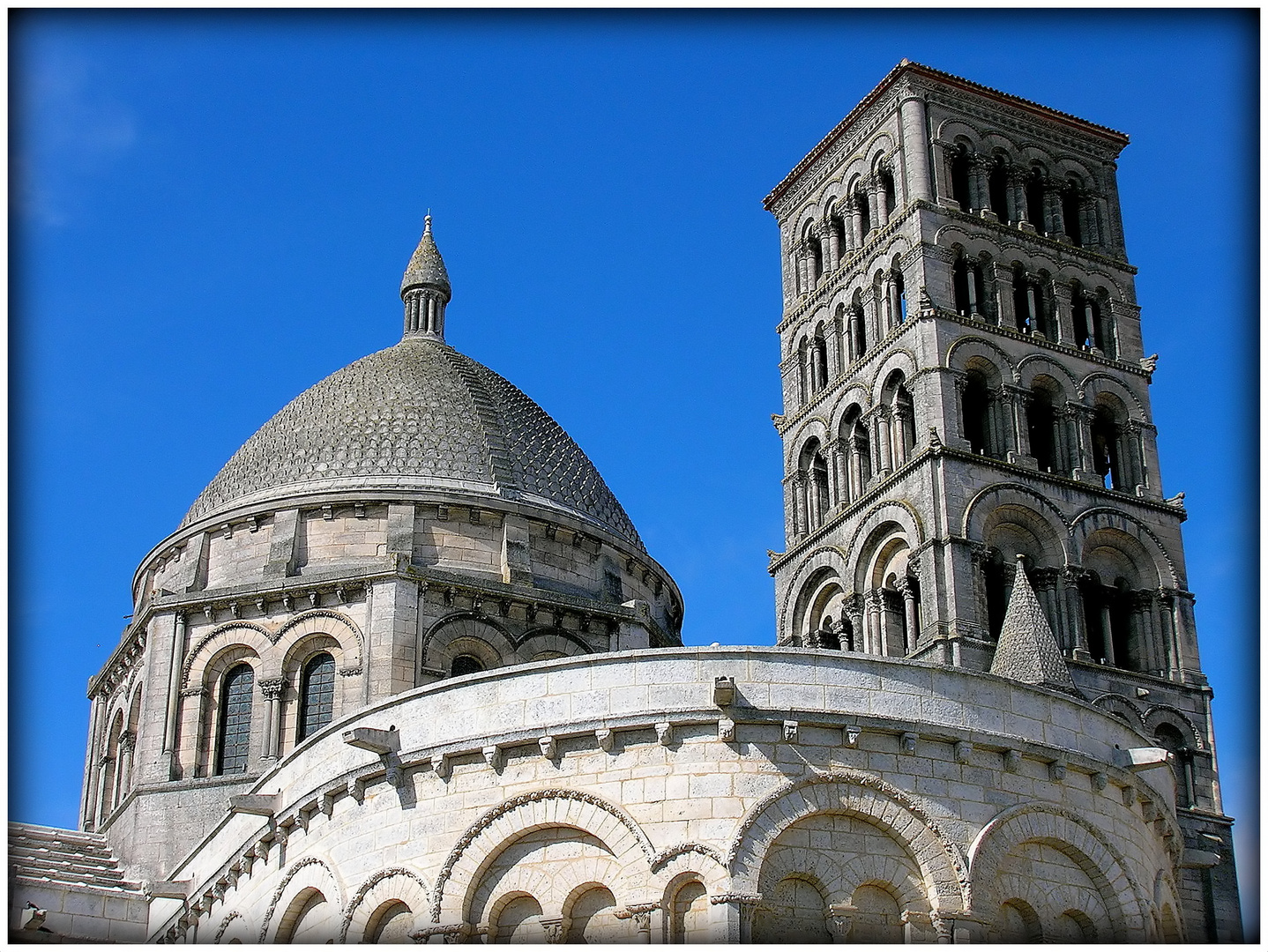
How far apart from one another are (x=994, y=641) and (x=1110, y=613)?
496 centimetres

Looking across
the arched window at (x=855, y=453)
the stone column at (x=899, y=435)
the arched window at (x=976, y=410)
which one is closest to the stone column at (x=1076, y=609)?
the arched window at (x=976, y=410)

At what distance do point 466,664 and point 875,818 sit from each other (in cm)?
1782

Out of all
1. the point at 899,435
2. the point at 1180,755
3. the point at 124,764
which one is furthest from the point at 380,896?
the point at 899,435

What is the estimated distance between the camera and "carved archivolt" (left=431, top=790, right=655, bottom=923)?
80.5 feet

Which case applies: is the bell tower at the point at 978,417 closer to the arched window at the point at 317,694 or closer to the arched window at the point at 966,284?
the arched window at the point at 966,284

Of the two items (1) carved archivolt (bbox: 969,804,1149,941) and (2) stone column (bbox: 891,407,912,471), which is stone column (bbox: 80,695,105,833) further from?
(1) carved archivolt (bbox: 969,804,1149,941)

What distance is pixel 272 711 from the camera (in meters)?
40.1

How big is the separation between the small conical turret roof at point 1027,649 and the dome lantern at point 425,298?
738 inches

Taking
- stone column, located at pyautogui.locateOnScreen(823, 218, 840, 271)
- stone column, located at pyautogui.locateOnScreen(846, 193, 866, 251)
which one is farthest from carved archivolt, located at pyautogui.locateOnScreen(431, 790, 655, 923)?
stone column, located at pyautogui.locateOnScreen(823, 218, 840, 271)

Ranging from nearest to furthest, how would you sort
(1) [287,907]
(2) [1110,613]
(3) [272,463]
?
(1) [287,907]
(3) [272,463]
(2) [1110,613]

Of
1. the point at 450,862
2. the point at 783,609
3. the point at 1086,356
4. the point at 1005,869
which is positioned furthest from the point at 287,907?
the point at 1086,356

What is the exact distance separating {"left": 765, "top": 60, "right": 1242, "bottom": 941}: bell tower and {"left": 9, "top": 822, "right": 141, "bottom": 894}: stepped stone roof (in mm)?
18554

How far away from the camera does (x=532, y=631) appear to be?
4169 centimetres

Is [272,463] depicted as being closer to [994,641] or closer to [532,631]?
[532,631]
